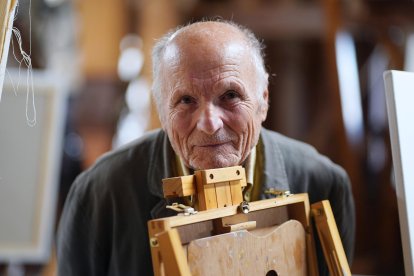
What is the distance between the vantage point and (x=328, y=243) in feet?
2.44

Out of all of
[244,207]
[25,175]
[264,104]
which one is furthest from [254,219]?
[25,175]

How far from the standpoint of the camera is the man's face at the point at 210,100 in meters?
0.72

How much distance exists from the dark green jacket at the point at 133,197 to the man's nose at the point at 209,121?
25 cm

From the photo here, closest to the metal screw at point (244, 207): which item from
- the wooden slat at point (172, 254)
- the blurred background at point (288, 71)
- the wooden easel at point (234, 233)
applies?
the wooden easel at point (234, 233)

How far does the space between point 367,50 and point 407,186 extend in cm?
291

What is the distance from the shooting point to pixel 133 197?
0.95 meters

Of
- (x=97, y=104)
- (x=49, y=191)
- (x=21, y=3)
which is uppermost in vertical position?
(x=97, y=104)

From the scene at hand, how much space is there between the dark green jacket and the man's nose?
25cm

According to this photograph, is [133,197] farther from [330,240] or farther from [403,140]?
[403,140]

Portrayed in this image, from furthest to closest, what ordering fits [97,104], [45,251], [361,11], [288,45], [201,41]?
[288,45] → [97,104] → [361,11] → [45,251] → [201,41]

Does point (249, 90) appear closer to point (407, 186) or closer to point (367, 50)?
point (407, 186)

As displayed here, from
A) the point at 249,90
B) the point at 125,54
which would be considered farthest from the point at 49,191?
the point at 125,54

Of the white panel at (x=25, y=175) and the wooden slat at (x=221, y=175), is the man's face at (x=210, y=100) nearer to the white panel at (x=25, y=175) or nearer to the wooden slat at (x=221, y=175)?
the wooden slat at (x=221, y=175)

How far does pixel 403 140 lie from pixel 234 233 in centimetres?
38
